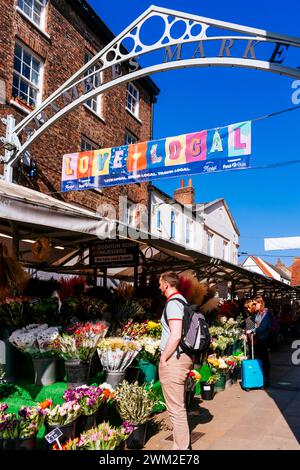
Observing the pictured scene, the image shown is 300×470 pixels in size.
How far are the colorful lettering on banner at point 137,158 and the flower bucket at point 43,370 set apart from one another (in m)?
6.05

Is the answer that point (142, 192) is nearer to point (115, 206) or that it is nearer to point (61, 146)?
point (115, 206)

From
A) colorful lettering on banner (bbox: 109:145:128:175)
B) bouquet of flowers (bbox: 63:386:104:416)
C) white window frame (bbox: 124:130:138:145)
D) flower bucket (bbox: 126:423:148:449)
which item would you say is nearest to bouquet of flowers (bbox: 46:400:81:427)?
bouquet of flowers (bbox: 63:386:104:416)

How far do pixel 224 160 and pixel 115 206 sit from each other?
26.6 feet

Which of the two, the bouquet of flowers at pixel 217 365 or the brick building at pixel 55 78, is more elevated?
the brick building at pixel 55 78

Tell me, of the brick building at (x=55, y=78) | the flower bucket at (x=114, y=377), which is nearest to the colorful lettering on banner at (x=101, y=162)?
the brick building at (x=55, y=78)

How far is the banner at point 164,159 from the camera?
871 cm

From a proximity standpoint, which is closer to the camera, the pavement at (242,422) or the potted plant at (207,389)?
the pavement at (242,422)

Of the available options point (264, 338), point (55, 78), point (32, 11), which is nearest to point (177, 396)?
point (264, 338)

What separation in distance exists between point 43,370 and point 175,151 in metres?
6.04

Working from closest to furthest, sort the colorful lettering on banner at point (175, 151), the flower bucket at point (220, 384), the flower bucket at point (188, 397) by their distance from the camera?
the flower bucket at point (188, 397)
the flower bucket at point (220, 384)
the colorful lettering on banner at point (175, 151)

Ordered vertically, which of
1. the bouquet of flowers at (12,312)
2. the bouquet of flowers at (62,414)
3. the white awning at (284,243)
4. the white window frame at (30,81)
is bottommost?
the bouquet of flowers at (62,414)

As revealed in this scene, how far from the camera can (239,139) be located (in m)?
8.66

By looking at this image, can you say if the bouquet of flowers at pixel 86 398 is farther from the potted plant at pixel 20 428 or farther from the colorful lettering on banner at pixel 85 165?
the colorful lettering on banner at pixel 85 165

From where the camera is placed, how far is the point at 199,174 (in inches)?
356
